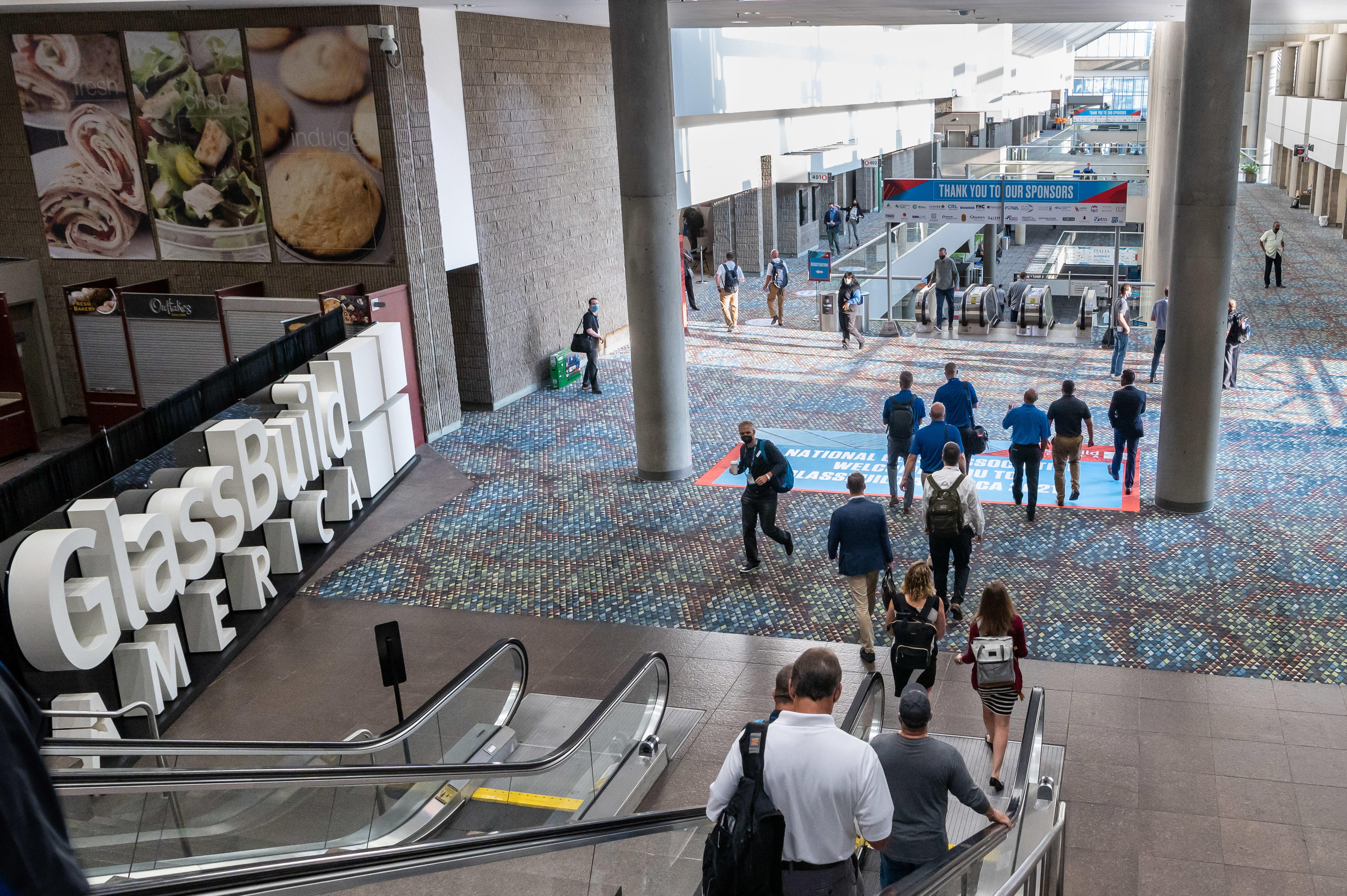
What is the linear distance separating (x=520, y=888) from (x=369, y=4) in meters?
12.2

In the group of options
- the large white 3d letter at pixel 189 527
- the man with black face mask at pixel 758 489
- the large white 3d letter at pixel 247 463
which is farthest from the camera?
the man with black face mask at pixel 758 489

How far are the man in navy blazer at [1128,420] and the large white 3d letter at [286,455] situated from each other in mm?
8098

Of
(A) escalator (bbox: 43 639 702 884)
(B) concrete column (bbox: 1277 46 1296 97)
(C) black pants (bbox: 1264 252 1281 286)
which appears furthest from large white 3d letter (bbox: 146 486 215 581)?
(B) concrete column (bbox: 1277 46 1296 97)

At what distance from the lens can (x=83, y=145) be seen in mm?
15555

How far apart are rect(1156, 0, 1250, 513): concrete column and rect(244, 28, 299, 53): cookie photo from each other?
10200 mm

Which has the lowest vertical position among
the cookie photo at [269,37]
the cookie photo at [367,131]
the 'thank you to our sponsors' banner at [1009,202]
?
the 'thank you to our sponsors' banner at [1009,202]

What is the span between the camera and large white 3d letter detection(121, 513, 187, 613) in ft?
27.1

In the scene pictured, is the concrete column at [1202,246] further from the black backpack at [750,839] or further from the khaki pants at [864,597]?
the black backpack at [750,839]

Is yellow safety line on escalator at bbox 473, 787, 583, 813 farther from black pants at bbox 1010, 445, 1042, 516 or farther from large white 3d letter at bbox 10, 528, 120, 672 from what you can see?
black pants at bbox 1010, 445, 1042, 516

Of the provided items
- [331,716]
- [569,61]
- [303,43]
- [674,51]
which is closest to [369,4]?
[303,43]

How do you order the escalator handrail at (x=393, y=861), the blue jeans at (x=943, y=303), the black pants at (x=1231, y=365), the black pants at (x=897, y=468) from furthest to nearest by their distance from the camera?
the blue jeans at (x=943, y=303), the black pants at (x=1231, y=365), the black pants at (x=897, y=468), the escalator handrail at (x=393, y=861)

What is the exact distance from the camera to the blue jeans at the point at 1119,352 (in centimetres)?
1672

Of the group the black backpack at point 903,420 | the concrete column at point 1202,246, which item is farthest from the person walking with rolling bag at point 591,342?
the concrete column at point 1202,246

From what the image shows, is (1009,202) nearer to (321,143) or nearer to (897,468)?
(897,468)
